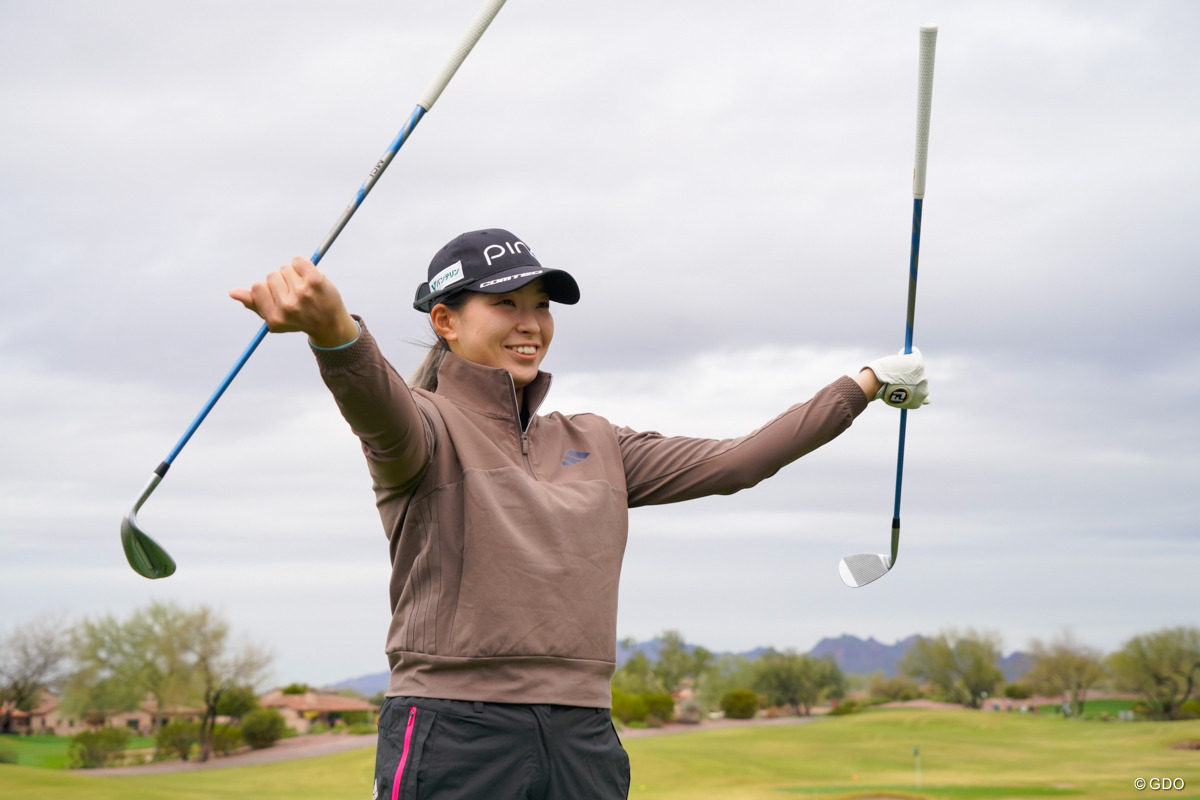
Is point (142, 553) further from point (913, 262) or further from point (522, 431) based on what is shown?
point (913, 262)

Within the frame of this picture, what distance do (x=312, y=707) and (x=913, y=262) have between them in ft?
67.4

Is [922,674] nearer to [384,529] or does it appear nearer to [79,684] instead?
[79,684]

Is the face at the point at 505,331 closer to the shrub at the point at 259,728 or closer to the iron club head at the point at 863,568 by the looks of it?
the iron club head at the point at 863,568

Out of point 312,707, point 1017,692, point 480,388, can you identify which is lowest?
point 312,707

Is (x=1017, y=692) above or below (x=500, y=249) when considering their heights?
below

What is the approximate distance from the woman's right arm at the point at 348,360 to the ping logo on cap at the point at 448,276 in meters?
0.61

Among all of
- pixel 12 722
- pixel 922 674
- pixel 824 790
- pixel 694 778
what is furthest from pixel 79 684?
pixel 922 674

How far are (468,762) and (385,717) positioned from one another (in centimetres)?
28

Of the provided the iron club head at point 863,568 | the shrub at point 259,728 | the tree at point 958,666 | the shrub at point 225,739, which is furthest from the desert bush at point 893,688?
the iron club head at point 863,568

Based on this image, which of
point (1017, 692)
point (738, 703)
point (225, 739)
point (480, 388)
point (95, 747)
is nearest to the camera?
point (480, 388)

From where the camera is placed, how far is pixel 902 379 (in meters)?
3.17

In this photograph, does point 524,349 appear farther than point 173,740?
No

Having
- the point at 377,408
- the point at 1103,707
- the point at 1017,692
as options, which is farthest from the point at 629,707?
the point at 377,408

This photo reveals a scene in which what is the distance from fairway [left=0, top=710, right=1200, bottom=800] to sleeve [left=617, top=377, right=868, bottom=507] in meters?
13.7
